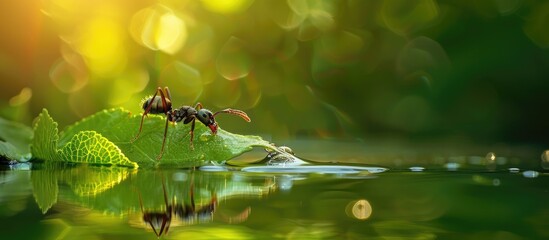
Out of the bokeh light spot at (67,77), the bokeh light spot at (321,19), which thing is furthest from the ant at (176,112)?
the bokeh light spot at (67,77)

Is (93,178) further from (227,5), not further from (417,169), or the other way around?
(227,5)

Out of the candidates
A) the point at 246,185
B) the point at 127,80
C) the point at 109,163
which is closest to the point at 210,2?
the point at 127,80

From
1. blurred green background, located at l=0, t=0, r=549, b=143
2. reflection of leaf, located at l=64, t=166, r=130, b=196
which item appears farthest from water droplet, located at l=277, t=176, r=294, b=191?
blurred green background, located at l=0, t=0, r=549, b=143

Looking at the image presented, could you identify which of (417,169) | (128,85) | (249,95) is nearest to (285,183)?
(417,169)

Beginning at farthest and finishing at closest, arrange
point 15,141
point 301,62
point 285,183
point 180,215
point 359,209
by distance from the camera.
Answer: point 301,62, point 15,141, point 285,183, point 359,209, point 180,215

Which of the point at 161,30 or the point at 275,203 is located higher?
the point at 161,30

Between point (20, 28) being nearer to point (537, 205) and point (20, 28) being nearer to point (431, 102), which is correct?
point (431, 102)

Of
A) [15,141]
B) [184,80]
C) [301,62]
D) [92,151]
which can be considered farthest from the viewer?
[184,80]
